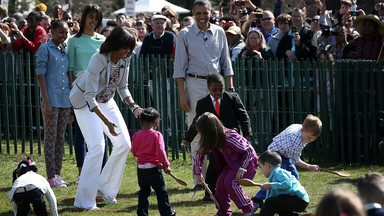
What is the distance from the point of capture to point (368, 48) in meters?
11.4

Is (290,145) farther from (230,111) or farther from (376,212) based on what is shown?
(376,212)

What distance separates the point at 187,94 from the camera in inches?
349

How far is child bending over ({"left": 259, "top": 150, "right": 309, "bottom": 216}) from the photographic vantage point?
6.72 meters

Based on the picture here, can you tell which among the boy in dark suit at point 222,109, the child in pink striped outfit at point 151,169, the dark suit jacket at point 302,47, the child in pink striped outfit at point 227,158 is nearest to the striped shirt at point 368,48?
the dark suit jacket at point 302,47

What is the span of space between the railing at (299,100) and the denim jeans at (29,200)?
4680 millimetres

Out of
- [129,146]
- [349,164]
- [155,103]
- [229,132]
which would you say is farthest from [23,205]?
[349,164]

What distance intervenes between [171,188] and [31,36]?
5.94 metres

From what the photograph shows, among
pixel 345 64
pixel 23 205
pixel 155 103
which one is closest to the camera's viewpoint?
pixel 23 205

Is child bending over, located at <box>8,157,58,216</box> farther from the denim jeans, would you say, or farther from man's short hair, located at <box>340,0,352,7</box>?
man's short hair, located at <box>340,0,352,7</box>

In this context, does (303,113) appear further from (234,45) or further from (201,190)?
(201,190)

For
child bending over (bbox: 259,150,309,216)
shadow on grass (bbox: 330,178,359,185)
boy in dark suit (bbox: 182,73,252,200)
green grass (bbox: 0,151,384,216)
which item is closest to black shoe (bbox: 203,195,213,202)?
green grass (bbox: 0,151,384,216)

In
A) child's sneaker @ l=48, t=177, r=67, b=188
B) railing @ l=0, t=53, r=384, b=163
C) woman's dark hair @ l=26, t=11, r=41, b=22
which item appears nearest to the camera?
child's sneaker @ l=48, t=177, r=67, b=188

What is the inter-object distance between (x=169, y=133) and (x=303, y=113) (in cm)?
218

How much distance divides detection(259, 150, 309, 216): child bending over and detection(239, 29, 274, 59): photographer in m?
5.03
